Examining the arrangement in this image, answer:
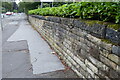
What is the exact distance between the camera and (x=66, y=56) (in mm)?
4285

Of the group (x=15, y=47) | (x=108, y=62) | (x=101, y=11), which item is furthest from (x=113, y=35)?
(x=15, y=47)

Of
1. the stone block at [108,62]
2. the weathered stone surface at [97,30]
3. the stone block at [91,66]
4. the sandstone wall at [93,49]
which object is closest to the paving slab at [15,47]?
the sandstone wall at [93,49]

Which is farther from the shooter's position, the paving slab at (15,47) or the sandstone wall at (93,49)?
the paving slab at (15,47)

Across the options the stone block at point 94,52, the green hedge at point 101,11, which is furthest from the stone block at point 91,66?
the green hedge at point 101,11

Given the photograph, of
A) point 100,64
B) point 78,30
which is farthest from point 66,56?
point 100,64

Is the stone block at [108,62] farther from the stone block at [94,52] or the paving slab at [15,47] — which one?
the paving slab at [15,47]

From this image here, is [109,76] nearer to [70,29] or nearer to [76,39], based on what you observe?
[76,39]

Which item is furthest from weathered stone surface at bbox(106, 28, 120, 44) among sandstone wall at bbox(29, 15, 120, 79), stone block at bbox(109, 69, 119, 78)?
stone block at bbox(109, 69, 119, 78)

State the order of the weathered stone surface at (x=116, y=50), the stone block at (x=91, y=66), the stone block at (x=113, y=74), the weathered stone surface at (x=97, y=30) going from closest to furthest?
the weathered stone surface at (x=116, y=50)
the stone block at (x=113, y=74)
the weathered stone surface at (x=97, y=30)
the stone block at (x=91, y=66)

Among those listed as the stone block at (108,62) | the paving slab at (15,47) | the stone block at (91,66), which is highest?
the stone block at (108,62)

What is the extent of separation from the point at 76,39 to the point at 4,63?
2737mm

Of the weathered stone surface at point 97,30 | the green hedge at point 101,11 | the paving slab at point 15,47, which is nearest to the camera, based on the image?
→ the green hedge at point 101,11

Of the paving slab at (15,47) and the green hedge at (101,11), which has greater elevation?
the green hedge at (101,11)

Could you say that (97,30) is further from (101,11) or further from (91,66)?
(91,66)
